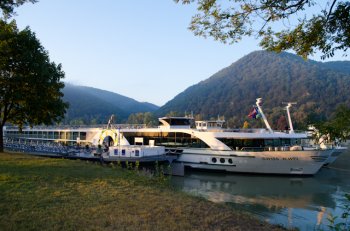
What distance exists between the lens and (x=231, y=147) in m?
29.3

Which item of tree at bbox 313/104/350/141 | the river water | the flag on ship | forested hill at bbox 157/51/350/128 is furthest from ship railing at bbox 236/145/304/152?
forested hill at bbox 157/51/350/128

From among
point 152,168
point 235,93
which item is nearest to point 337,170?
point 152,168

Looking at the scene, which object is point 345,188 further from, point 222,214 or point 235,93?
point 235,93

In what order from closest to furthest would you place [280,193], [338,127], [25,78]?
[338,127]
[280,193]
[25,78]

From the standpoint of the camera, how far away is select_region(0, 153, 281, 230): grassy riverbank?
A: 7305 millimetres

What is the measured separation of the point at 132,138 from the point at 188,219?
88.8 ft

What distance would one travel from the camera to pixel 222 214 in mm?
9117

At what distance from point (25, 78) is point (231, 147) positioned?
58.8ft

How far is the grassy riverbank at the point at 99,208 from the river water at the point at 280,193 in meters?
5.38

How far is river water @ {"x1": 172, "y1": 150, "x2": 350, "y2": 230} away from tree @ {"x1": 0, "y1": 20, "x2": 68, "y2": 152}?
1114cm

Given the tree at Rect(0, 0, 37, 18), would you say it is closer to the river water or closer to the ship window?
the river water

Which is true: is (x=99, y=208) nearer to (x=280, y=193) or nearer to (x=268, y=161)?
(x=280, y=193)

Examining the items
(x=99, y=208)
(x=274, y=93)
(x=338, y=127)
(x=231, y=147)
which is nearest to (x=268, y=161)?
(x=231, y=147)

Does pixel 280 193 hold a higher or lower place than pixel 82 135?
lower
